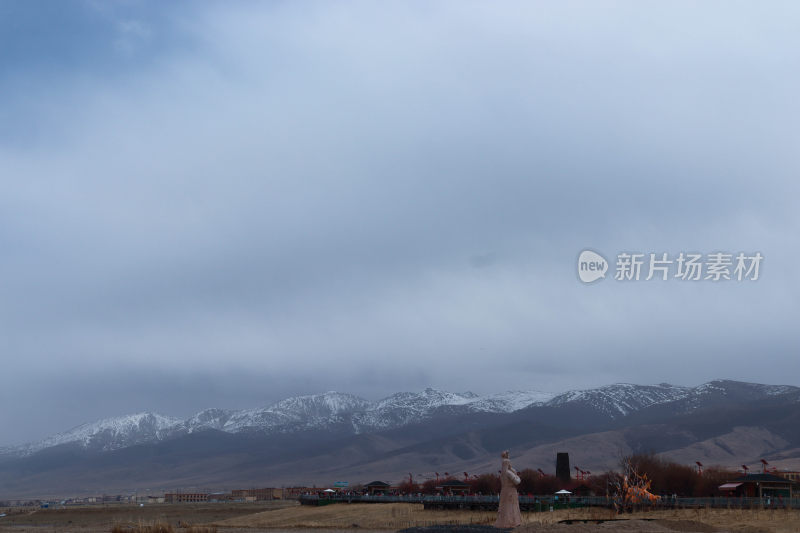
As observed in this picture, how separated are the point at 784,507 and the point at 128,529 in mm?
40363

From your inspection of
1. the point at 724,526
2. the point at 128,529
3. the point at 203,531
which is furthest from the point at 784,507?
the point at 128,529

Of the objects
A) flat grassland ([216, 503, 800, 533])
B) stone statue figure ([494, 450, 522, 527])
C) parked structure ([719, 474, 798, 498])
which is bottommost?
flat grassland ([216, 503, 800, 533])

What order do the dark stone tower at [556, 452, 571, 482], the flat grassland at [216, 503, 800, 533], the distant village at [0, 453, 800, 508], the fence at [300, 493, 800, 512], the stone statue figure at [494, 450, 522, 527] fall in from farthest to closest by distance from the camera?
the dark stone tower at [556, 452, 571, 482] → the distant village at [0, 453, 800, 508] → the fence at [300, 493, 800, 512] → the stone statue figure at [494, 450, 522, 527] → the flat grassland at [216, 503, 800, 533]

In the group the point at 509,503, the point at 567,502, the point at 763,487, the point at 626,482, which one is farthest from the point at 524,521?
the point at 763,487

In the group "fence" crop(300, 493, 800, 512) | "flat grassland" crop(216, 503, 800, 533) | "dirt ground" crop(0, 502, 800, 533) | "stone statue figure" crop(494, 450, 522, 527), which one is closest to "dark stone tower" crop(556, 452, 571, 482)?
"fence" crop(300, 493, 800, 512)

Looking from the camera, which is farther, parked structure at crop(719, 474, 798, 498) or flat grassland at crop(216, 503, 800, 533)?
parked structure at crop(719, 474, 798, 498)

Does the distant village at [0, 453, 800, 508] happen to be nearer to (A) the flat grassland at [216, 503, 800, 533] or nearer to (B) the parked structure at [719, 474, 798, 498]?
(B) the parked structure at [719, 474, 798, 498]

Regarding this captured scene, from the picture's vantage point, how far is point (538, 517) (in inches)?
2253

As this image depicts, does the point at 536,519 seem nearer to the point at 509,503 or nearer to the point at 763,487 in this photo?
the point at 509,503

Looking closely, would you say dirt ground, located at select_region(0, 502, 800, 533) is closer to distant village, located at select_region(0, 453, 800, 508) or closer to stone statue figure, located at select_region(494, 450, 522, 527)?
stone statue figure, located at select_region(494, 450, 522, 527)

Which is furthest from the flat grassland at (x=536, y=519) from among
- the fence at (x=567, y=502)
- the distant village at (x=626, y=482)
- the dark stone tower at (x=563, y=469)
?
the dark stone tower at (x=563, y=469)

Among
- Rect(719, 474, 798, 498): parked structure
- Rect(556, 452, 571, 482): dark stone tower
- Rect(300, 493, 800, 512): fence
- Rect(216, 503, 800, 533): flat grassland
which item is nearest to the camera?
Rect(216, 503, 800, 533): flat grassland

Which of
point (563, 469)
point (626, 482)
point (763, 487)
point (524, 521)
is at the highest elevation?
point (626, 482)

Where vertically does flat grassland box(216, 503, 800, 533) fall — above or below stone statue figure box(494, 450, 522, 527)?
below
